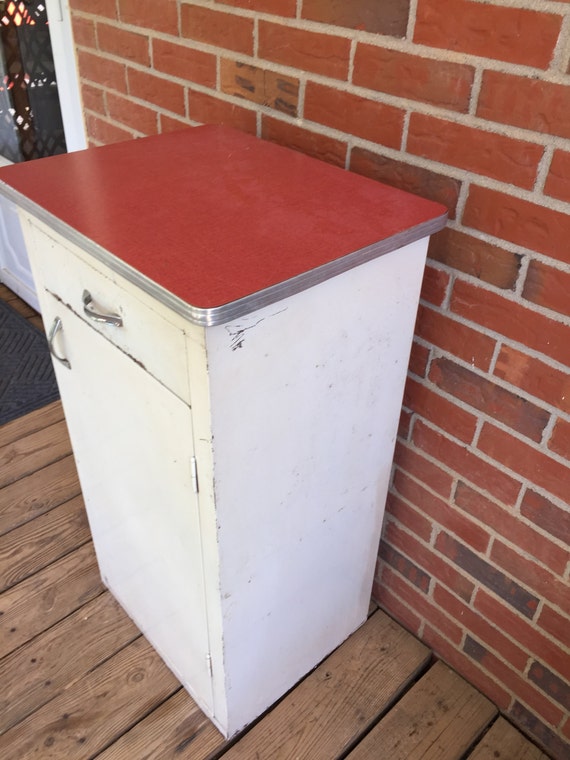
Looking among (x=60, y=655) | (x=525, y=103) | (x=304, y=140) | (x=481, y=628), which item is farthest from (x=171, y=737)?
(x=525, y=103)

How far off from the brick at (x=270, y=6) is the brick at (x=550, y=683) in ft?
4.46

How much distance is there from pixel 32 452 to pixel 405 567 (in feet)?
3.98

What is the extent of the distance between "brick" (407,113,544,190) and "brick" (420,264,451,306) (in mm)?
189

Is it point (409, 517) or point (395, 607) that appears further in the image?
point (395, 607)

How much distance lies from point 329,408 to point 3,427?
1450 millimetres

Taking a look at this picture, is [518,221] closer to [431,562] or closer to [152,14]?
[431,562]

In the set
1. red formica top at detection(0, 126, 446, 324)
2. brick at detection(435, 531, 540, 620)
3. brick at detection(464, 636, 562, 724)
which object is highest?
red formica top at detection(0, 126, 446, 324)

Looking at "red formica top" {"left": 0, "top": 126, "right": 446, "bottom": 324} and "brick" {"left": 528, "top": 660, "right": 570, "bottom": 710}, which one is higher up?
"red formica top" {"left": 0, "top": 126, "right": 446, "bottom": 324}

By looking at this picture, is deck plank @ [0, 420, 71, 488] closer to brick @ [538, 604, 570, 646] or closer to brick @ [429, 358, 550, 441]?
brick @ [429, 358, 550, 441]

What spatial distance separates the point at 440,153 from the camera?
106cm

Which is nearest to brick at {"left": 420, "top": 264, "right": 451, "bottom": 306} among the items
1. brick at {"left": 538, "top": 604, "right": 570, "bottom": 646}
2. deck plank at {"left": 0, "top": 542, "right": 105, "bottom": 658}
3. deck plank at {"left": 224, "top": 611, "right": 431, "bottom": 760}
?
brick at {"left": 538, "top": 604, "right": 570, "bottom": 646}

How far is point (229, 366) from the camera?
863mm

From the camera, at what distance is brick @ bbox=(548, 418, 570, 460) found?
3.52 feet

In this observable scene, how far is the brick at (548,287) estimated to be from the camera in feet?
3.24
